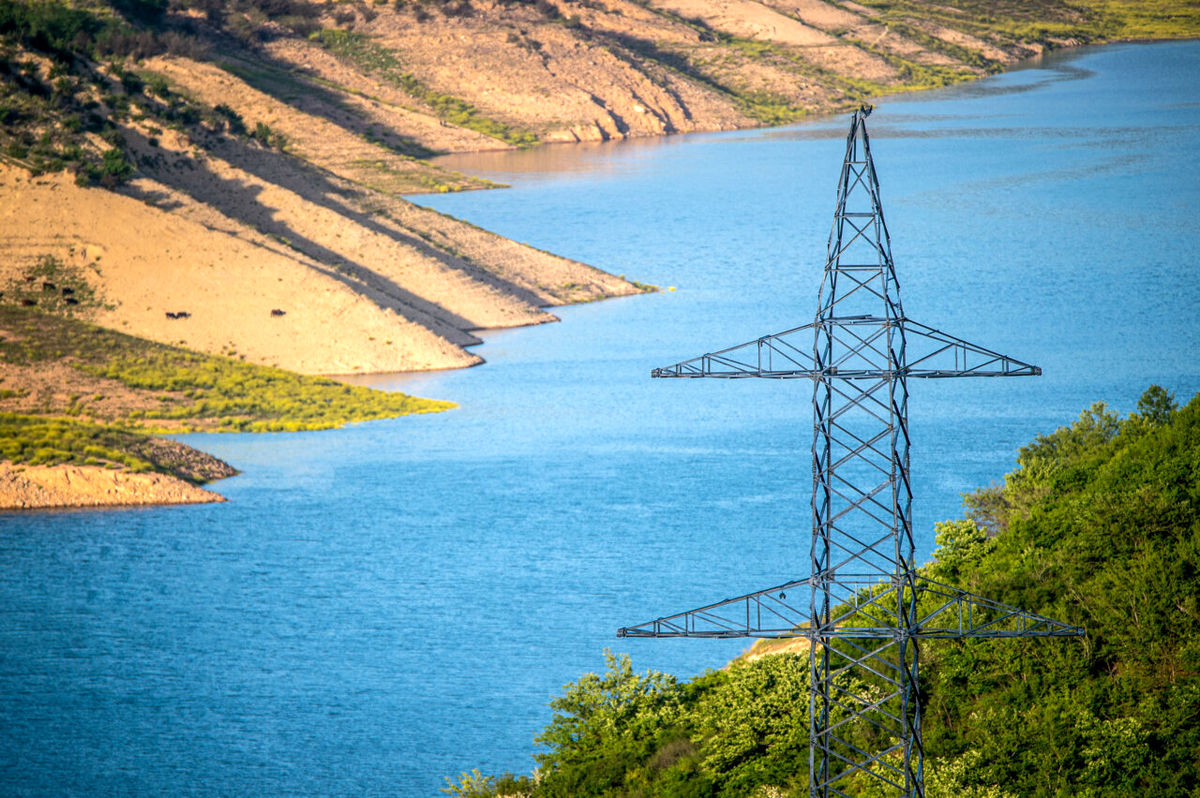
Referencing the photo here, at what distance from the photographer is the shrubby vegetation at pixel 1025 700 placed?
31.7 meters

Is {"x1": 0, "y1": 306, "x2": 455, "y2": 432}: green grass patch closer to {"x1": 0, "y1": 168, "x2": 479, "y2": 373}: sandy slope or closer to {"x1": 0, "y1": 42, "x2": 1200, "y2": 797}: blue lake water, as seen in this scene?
{"x1": 0, "y1": 168, "x2": 479, "y2": 373}: sandy slope

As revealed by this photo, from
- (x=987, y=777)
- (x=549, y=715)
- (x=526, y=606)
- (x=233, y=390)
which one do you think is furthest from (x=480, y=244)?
(x=987, y=777)

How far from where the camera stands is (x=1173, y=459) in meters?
41.7

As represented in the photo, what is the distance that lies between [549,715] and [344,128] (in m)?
159

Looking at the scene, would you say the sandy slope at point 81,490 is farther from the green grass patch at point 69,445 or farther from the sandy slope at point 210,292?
the sandy slope at point 210,292

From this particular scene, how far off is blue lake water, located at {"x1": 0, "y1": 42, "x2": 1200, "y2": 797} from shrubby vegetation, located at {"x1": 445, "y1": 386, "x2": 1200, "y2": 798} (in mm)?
7353

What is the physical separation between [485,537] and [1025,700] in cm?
3522

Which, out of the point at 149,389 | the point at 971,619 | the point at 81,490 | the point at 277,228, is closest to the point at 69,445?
the point at 81,490

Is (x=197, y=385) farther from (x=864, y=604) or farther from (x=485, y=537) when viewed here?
(x=864, y=604)

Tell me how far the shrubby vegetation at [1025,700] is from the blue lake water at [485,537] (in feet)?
24.1

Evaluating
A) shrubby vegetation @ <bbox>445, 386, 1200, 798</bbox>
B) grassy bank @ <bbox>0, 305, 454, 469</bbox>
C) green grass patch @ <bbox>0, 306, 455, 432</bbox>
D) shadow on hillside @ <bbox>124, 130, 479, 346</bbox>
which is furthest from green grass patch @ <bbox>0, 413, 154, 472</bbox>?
shrubby vegetation @ <bbox>445, 386, 1200, 798</bbox>

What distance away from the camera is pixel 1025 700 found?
3441 centimetres

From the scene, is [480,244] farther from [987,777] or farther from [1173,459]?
[987,777]

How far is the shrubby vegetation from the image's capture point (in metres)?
31.7
